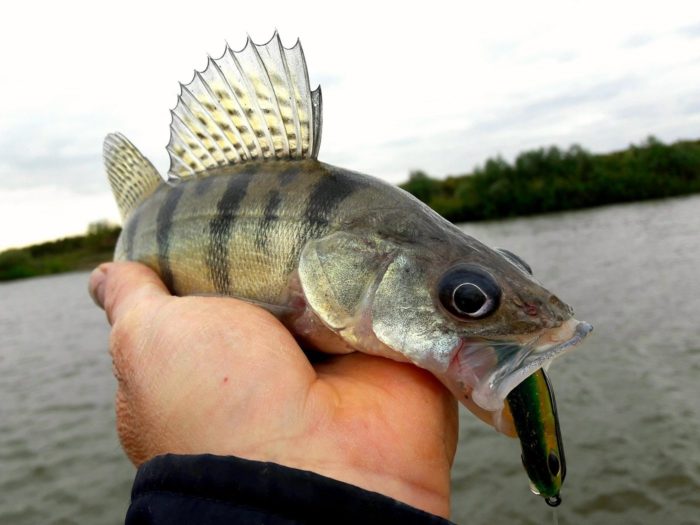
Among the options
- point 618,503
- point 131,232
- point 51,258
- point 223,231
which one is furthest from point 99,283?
point 51,258

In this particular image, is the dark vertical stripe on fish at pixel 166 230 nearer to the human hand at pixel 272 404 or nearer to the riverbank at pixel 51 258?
the human hand at pixel 272 404

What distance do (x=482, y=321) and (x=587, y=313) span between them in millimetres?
11235

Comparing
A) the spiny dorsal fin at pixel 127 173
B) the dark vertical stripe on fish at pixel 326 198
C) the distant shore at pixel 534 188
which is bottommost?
the distant shore at pixel 534 188

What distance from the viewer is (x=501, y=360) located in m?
1.75

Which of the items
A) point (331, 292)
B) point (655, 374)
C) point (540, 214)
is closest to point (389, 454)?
point (331, 292)

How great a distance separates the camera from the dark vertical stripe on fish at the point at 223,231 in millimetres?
2623

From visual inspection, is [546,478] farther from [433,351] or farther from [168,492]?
[168,492]

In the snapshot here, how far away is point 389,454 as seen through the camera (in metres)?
1.60

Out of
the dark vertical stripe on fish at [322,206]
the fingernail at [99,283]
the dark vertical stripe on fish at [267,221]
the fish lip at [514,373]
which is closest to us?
the fish lip at [514,373]

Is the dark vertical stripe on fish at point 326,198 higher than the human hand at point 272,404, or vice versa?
the dark vertical stripe on fish at point 326,198

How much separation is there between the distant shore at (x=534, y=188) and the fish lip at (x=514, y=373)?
142ft

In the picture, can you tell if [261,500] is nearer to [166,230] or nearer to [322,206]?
[322,206]

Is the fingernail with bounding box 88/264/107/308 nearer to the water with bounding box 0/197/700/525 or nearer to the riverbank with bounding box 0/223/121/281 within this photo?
the water with bounding box 0/197/700/525

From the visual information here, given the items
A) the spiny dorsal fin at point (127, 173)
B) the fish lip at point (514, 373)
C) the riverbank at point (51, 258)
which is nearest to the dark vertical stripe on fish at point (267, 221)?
the fish lip at point (514, 373)
